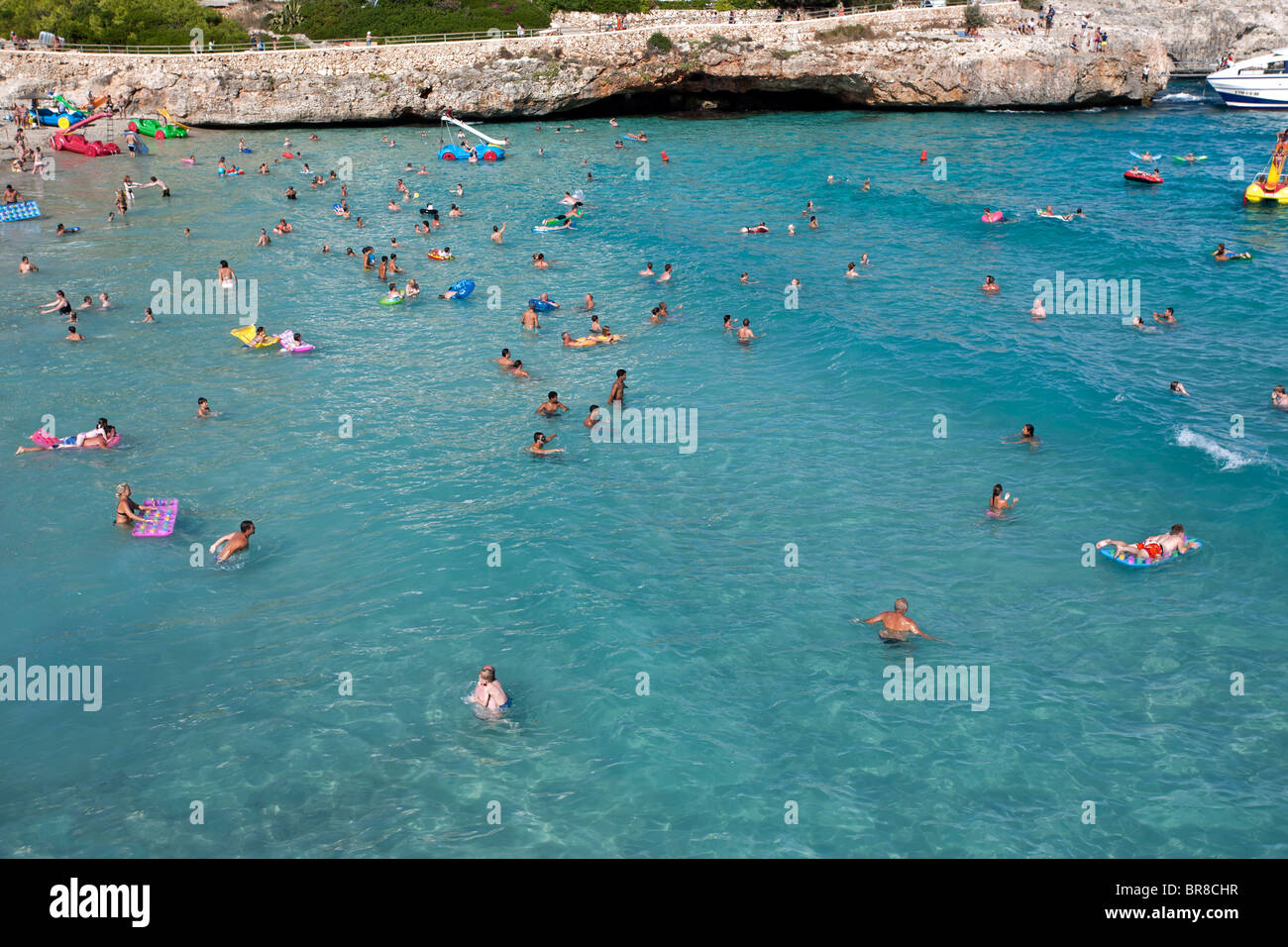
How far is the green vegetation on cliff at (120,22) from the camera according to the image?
65188mm

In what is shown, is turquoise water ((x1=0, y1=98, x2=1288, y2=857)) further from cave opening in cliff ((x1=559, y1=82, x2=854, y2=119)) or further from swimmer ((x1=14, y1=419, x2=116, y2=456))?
cave opening in cliff ((x1=559, y1=82, x2=854, y2=119))

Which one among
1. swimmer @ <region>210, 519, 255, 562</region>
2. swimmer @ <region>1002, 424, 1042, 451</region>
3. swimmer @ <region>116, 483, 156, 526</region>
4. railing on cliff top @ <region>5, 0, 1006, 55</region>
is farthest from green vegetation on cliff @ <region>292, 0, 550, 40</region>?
swimmer @ <region>210, 519, 255, 562</region>

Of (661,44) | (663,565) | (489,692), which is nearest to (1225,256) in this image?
(663,565)

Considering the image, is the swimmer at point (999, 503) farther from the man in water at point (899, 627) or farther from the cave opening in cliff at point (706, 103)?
the cave opening in cliff at point (706, 103)

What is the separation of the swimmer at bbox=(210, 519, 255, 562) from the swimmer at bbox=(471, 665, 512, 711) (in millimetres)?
6653

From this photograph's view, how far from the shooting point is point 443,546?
63.2 ft

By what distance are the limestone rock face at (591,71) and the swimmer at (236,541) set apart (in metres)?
49.4

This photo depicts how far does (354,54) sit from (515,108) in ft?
35.0

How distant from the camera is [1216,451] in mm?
22281

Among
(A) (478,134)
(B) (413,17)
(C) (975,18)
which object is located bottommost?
(A) (478,134)

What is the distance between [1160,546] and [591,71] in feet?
172

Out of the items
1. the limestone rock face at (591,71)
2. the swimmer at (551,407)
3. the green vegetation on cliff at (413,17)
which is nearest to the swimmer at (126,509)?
the swimmer at (551,407)

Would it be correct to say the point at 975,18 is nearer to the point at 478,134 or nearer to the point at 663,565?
the point at 478,134
